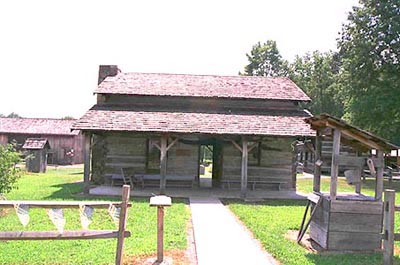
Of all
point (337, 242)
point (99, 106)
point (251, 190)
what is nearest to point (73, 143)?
point (99, 106)

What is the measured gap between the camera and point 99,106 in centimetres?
2133

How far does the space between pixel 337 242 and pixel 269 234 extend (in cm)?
189

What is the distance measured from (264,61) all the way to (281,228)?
53199mm

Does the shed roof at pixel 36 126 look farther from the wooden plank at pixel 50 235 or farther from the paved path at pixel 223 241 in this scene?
the wooden plank at pixel 50 235

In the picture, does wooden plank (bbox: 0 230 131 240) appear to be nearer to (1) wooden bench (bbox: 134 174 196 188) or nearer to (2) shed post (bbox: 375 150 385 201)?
(2) shed post (bbox: 375 150 385 201)

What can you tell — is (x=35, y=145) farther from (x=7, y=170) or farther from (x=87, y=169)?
(x=7, y=170)

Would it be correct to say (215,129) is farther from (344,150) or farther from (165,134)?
(344,150)

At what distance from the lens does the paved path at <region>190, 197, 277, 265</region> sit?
8.21 metres

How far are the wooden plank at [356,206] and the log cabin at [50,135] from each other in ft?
126

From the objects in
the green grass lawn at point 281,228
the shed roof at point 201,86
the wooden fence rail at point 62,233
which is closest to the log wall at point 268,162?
the shed roof at point 201,86

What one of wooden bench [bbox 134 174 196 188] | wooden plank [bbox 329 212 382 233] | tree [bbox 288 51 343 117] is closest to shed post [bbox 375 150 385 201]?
wooden plank [bbox 329 212 382 233]

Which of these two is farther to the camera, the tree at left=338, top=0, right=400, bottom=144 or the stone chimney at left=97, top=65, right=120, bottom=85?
the tree at left=338, top=0, right=400, bottom=144

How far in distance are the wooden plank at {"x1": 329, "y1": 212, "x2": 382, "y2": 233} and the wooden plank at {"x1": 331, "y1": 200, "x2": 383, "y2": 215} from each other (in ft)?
0.26

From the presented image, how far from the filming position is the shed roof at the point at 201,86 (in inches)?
877
